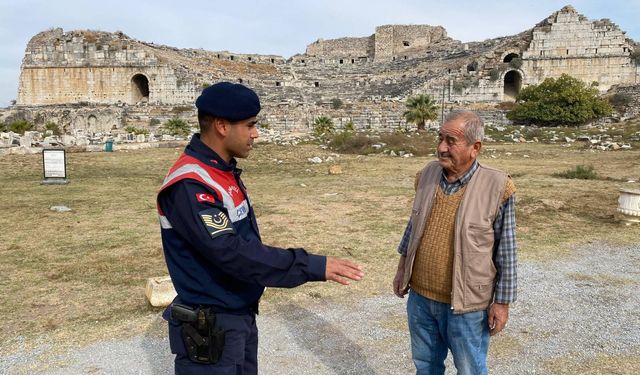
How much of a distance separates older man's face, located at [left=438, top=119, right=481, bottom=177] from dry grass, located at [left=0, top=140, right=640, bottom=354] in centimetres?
299

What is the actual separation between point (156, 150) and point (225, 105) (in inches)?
785

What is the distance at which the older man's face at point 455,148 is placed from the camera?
8.56 ft

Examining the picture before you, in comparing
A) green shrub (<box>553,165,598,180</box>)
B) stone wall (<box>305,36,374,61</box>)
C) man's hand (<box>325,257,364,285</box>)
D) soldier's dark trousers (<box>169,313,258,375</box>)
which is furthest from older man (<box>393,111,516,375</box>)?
stone wall (<box>305,36,374,61</box>)

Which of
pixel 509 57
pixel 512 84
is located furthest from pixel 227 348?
pixel 512 84

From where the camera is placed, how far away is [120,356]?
13.1 feet

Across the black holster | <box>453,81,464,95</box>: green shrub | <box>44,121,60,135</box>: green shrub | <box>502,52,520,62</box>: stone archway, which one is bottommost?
the black holster

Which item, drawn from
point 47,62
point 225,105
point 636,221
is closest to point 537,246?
point 636,221

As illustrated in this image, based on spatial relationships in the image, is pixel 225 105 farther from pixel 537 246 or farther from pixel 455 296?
pixel 537 246

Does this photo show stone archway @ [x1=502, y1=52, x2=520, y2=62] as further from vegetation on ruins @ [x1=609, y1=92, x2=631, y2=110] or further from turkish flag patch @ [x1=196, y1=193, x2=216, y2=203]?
turkish flag patch @ [x1=196, y1=193, x2=216, y2=203]

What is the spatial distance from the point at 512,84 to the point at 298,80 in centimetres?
1975

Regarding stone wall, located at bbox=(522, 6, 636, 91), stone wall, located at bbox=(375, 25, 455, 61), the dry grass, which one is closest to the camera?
the dry grass

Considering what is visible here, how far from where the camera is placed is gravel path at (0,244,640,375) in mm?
3820

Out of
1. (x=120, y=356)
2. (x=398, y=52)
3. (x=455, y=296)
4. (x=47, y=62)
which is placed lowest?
(x=120, y=356)

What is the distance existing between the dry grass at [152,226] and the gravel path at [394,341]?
410mm
